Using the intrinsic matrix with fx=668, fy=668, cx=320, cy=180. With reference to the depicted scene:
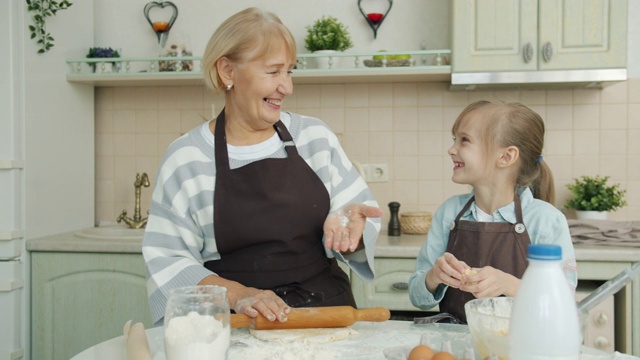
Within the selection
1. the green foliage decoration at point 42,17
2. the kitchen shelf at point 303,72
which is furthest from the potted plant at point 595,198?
the green foliage decoration at point 42,17

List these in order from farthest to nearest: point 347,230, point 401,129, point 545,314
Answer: point 401,129 < point 347,230 < point 545,314

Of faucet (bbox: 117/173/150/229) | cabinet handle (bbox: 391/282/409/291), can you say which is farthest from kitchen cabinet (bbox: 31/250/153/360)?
cabinet handle (bbox: 391/282/409/291)

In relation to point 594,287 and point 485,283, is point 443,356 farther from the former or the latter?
point 594,287

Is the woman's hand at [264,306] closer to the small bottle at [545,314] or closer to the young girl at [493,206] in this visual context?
the young girl at [493,206]

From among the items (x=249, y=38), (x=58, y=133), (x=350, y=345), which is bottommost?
(x=350, y=345)

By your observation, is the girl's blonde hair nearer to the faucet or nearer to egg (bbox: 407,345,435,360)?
egg (bbox: 407,345,435,360)

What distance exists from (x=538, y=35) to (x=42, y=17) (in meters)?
1.87

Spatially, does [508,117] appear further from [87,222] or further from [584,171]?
[87,222]

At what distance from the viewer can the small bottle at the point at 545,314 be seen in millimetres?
788

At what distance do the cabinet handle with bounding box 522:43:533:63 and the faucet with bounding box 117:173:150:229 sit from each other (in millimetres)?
1631

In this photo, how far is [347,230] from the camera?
1.44m

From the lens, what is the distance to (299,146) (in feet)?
5.36

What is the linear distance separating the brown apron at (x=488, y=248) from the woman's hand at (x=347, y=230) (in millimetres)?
283

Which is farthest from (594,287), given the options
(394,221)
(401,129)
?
(401,129)
